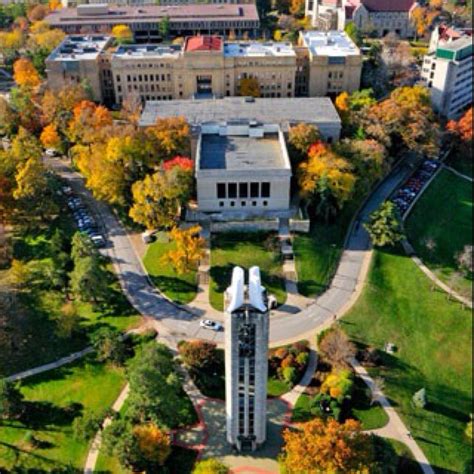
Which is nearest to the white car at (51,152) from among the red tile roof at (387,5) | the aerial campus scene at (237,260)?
the aerial campus scene at (237,260)

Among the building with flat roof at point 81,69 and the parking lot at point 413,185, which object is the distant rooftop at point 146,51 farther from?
the parking lot at point 413,185

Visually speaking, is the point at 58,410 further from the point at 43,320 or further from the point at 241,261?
the point at 241,261

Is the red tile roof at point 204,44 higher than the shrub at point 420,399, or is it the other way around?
the red tile roof at point 204,44

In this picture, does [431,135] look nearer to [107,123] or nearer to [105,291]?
[107,123]

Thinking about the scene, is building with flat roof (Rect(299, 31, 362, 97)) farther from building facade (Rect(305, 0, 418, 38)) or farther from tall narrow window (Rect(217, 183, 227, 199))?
tall narrow window (Rect(217, 183, 227, 199))

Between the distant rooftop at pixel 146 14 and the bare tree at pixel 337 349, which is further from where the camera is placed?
the distant rooftop at pixel 146 14

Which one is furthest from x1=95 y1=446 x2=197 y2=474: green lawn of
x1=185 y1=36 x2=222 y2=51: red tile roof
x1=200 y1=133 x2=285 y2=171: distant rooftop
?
→ x1=185 y1=36 x2=222 y2=51: red tile roof
